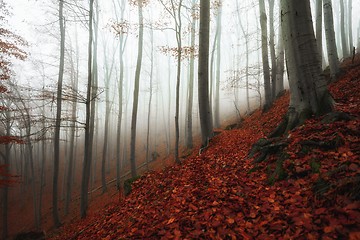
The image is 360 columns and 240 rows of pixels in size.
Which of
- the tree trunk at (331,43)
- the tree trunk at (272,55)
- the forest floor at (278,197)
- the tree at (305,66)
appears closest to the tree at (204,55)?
the tree at (305,66)

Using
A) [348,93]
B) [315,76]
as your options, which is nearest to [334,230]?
[315,76]

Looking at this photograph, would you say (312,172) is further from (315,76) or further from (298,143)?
(315,76)

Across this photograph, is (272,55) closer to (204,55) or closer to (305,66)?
(204,55)

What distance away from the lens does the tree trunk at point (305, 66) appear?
389 cm

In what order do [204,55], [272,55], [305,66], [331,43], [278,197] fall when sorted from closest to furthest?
[278,197], [305,66], [204,55], [331,43], [272,55]

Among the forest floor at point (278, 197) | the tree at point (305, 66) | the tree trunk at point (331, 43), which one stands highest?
the tree trunk at point (331, 43)

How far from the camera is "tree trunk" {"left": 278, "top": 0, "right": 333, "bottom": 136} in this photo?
12.8 feet

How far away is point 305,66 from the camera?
3.96 m

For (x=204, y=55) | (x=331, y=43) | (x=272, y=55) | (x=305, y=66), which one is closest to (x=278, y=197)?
(x=305, y=66)

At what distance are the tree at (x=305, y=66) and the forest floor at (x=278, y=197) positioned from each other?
1.05 ft

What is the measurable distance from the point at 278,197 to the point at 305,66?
9.94 ft

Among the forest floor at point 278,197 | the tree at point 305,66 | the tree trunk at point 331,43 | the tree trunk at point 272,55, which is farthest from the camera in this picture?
the tree trunk at point 272,55

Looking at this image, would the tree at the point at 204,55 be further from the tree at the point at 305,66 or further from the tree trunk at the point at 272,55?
the tree trunk at the point at 272,55

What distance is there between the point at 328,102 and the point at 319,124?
0.82m
